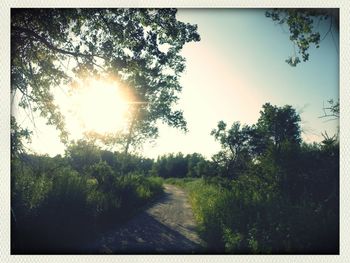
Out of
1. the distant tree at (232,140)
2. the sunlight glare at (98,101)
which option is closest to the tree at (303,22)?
the sunlight glare at (98,101)

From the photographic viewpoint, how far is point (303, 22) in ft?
26.8

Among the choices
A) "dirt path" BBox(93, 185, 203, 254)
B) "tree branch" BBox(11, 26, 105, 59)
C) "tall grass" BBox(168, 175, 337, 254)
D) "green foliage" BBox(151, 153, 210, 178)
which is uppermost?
"tree branch" BBox(11, 26, 105, 59)

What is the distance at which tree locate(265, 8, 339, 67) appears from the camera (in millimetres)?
7570

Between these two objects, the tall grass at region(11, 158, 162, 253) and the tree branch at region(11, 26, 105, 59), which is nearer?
the tall grass at region(11, 158, 162, 253)

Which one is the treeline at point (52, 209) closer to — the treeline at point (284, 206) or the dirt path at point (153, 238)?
the dirt path at point (153, 238)

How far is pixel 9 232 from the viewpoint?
6.94 m

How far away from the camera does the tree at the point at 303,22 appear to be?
7.57 meters

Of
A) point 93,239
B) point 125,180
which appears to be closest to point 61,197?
point 93,239

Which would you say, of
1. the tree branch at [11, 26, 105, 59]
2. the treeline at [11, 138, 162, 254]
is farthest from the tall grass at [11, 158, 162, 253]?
→ the tree branch at [11, 26, 105, 59]

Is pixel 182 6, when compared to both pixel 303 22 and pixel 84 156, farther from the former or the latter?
pixel 84 156

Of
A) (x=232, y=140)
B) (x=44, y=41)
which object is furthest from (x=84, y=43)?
(x=232, y=140)

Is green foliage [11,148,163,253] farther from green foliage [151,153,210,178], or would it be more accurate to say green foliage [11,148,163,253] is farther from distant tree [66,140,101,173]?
green foliage [151,153,210,178]
